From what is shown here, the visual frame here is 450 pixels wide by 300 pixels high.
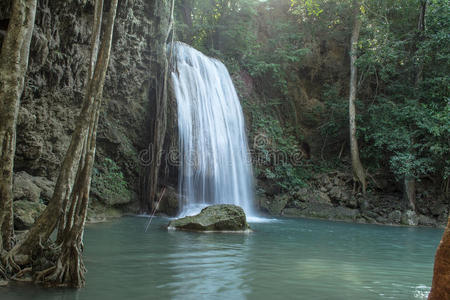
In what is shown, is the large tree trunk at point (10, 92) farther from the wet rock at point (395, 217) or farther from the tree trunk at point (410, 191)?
the tree trunk at point (410, 191)

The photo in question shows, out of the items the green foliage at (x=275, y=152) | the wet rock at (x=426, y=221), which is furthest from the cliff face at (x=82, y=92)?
the wet rock at (x=426, y=221)

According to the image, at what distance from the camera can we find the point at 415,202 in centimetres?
1609

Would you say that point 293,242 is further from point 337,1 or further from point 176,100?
point 337,1

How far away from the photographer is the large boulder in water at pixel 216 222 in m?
9.33

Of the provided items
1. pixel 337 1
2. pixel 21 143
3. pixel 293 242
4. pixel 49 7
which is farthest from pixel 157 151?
pixel 337 1

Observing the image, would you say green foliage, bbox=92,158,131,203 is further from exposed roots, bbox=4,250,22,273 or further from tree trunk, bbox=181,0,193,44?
tree trunk, bbox=181,0,193,44

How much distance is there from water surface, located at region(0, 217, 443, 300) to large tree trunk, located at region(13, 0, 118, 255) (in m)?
0.58

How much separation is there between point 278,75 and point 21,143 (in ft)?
45.2

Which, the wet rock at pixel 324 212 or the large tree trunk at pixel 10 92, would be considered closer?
the large tree trunk at pixel 10 92

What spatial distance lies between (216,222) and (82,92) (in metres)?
6.09

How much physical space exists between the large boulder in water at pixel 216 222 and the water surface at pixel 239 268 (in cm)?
58

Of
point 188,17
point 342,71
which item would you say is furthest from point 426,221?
point 188,17

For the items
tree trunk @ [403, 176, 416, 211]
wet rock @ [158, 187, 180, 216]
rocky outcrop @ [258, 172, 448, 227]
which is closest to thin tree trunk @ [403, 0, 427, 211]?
tree trunk @ [403, 176, 416, 211]

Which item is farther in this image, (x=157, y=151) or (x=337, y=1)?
(x=337, y=1)
